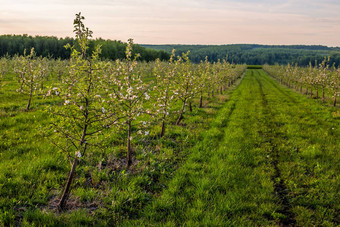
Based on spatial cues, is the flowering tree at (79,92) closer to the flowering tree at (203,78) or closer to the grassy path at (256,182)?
the grassy path at (256,182)

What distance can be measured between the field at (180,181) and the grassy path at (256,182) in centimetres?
3

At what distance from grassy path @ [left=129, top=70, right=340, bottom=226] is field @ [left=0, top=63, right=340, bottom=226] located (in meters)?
0.03


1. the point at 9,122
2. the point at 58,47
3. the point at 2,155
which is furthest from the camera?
the point at 58,47

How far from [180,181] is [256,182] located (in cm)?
277

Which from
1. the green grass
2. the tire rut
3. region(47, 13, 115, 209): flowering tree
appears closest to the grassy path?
the tire rut

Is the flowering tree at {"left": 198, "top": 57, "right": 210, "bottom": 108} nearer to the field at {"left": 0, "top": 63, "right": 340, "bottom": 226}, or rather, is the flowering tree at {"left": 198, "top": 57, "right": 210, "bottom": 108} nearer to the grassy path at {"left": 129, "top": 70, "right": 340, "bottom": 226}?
the grassy path at {"left": 129, "top": 70, "right": 340, "bottom": 226}

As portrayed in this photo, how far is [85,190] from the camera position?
20.9ft

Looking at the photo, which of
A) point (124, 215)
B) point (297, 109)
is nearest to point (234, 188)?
point (124, 215)

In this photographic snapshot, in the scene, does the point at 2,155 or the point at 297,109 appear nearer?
the point at 2,155

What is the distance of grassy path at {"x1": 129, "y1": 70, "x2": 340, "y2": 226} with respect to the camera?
557cm

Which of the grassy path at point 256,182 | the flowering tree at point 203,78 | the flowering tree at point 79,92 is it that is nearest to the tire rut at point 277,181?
the grassy path at point 256,182

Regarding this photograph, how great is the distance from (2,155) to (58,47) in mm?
105850

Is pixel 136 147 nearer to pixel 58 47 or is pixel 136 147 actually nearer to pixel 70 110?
pixel 70 110

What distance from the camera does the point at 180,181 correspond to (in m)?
7.04
